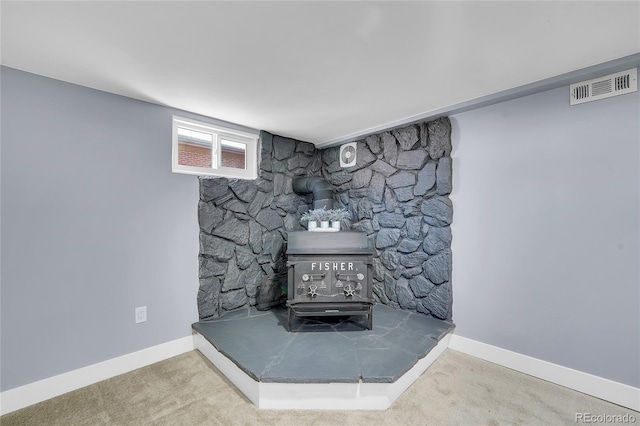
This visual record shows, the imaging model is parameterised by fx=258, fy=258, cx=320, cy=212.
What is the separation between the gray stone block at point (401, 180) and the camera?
268cm

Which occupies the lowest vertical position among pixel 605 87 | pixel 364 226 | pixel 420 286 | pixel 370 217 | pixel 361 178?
pixel 420 286

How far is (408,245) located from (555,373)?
140 centimetres

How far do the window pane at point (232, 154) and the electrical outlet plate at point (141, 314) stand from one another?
1.49 meters

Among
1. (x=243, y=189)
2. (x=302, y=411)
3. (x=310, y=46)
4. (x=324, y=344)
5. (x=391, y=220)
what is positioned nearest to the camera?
(x=310, y=46)

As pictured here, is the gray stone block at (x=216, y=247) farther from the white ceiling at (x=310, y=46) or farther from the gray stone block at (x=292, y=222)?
the white ceiling at (x=310, y=46)

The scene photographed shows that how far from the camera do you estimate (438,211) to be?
8.16 ft

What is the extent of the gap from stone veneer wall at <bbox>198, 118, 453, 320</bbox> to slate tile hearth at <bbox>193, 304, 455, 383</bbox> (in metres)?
0.26

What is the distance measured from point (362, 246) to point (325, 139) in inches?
61.1

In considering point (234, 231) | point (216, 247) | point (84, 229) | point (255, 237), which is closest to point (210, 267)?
point (216, 247)

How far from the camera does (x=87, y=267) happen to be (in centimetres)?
188

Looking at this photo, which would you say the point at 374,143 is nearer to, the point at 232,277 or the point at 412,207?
the point at 412,207

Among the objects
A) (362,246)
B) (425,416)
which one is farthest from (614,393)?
(362,246)

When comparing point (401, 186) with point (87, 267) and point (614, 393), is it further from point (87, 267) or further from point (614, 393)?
point (87, 267)

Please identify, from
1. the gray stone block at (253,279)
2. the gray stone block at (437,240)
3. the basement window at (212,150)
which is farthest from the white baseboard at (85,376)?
the gray stone block at (437,240)
